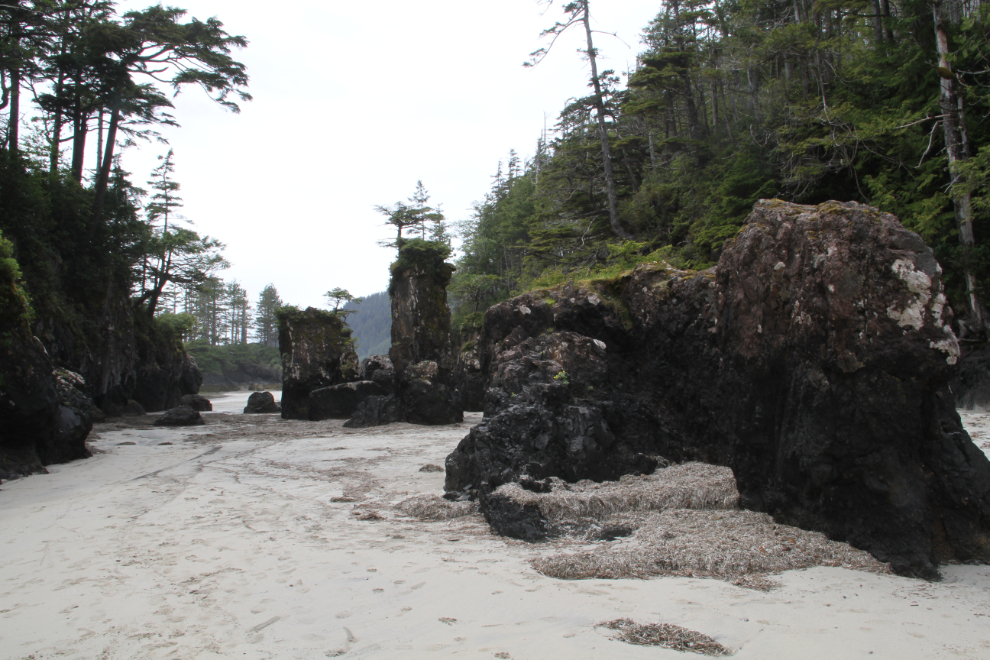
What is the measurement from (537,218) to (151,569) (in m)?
24.3

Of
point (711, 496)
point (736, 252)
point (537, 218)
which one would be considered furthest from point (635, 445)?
point (537, 218)

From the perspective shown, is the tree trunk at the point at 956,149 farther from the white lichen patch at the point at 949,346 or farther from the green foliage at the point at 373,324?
the green foliage at the point at 373,324

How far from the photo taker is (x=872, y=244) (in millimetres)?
4160

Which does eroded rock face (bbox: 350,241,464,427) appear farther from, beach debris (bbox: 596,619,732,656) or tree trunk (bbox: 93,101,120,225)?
beach debris (bbox: 596,619,732,656)

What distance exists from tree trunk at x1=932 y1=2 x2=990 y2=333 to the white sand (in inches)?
373

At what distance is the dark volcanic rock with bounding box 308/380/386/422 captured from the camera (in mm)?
21016

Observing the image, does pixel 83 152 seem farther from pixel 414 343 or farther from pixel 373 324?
pixel 373 324

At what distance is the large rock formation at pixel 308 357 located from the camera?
2227 centimetres

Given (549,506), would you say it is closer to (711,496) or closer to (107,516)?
(711,496)

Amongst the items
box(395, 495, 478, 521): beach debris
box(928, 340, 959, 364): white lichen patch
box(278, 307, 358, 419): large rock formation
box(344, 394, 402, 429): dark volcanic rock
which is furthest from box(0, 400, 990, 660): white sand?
box(278, 307, 358, 419): large rock formation

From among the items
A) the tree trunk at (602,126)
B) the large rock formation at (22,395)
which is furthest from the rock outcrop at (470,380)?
the large rock formation at (22,395)

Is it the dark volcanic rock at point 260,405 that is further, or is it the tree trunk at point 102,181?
the dark volcanic rock at point 260,405

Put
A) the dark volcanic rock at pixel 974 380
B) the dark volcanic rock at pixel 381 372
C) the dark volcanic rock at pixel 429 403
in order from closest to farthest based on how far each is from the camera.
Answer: the dark volcanic rock at pixel 974 380
the dark volcanic rock at pixel 429 403
the dark volcanic rock at pixel 381 372

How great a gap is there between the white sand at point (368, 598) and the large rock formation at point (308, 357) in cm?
1649
